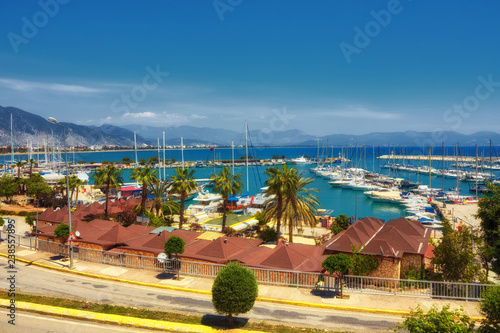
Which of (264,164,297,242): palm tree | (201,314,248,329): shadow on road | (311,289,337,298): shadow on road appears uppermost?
(264,164,297,242): palm tree

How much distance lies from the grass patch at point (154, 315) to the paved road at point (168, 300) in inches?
24.9

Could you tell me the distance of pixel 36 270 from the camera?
20000 millimetres

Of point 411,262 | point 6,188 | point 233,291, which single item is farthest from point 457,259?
point 6,188

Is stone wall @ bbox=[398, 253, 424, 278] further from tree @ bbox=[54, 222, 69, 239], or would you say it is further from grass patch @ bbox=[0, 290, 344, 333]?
tree @ bbox=[54, 222, 69, 239]

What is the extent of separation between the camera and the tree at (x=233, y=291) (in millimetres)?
11830

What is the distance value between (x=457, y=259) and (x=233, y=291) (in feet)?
42.6

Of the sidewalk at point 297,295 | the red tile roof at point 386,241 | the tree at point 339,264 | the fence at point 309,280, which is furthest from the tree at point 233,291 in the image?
the red tile roof at point 386,241

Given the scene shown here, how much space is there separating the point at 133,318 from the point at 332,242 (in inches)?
548

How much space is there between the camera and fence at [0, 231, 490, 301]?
16.3m

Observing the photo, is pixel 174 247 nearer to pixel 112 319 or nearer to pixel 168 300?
pixel 168 300

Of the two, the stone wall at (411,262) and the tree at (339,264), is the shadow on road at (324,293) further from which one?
the stone wall at (411,262)

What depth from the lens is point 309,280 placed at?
59.3 ft

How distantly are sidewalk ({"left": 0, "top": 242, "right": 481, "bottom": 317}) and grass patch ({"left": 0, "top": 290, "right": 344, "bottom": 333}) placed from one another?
293cm

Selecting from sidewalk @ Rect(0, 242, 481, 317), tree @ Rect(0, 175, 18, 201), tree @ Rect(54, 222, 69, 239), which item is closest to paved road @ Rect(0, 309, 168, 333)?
sidewalk @ Rect(0, 242, 481, 317)
